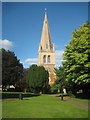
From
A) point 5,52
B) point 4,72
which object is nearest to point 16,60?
point 5,52

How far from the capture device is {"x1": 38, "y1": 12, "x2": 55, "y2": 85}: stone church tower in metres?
123

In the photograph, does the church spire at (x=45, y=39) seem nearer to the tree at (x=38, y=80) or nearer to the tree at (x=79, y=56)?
the tree at (x=38, y=80)

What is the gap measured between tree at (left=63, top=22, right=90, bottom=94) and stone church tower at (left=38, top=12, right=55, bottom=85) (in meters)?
79.8

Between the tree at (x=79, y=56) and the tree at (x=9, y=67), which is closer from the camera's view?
the tree at (x=79, y=56)

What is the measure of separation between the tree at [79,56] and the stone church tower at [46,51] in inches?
3140

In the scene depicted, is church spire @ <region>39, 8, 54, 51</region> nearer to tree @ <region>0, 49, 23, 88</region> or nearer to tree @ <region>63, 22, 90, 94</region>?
tree @ <region>0, 49, 23, 88</region>

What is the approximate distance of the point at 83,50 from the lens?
39.2 m

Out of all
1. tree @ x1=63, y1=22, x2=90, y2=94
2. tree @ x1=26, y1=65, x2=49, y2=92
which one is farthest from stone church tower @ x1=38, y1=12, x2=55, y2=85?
tree @ x1=63, y1=22, x2=90, y2=94

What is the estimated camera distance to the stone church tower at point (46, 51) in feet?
405

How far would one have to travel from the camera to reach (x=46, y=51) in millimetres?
127438

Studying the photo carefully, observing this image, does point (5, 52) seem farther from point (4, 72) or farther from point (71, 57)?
point (71, 57)

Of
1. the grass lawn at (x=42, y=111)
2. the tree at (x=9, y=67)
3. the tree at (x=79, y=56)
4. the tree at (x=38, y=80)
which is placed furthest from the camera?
the tree at (x=38, y=80)

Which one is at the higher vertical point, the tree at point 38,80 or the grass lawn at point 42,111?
the tree at point 38,80

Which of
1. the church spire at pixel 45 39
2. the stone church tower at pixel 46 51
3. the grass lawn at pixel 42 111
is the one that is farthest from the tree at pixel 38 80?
the grass lawn at pixel 42 111
